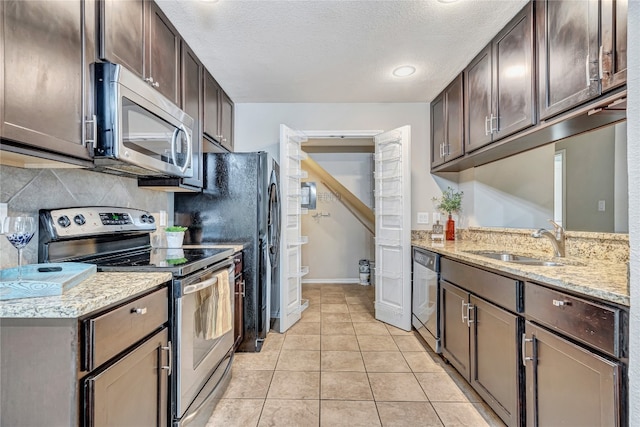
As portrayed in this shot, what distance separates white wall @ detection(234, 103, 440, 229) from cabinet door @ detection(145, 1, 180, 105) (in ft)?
4.35

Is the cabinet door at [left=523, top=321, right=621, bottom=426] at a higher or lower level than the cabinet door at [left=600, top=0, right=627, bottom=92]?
lower

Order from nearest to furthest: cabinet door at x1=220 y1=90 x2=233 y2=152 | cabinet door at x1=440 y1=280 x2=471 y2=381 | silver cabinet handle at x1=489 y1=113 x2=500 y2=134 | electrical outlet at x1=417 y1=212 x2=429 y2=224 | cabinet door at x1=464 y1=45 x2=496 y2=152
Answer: cabinet door at x1=440 y1=280 x2=471 y2=381, silver cabinet handle at x1=489 y1=113 x2=500 y2=134, cabinet door at x1=464 y1=45 x2=496 y2=152, cabinet door at x1=220 y1=90 x2=233 y2=152, electrical outlet at x1=417 y1=212 x2=429 y2=224

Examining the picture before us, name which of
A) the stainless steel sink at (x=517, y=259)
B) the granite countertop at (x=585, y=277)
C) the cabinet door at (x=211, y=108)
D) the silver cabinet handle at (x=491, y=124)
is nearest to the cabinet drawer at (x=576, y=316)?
the granite countertop at (x=585, y=277)

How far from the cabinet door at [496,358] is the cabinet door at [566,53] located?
1.04 metres

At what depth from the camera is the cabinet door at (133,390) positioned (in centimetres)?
93

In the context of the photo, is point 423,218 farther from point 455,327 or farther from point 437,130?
point 455,327

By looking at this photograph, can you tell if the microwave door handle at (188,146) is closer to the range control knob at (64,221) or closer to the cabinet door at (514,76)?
the range control knob at (64,221)

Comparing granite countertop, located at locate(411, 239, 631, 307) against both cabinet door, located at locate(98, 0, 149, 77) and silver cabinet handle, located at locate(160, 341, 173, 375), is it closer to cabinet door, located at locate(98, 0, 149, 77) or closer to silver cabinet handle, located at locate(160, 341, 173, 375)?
silver cabinet handle, located at locate(160, 341, 173, 375)

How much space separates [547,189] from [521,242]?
42 centimetres

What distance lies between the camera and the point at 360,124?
11.0 ft

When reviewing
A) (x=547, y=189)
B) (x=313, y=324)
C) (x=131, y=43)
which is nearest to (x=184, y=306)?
(x=131, y=43)

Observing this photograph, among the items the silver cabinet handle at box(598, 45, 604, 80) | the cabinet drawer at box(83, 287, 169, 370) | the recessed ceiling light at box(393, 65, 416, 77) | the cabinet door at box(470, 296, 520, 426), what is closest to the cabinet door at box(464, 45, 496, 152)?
the recessed ceiling light at box(393, 65, 416, 77)

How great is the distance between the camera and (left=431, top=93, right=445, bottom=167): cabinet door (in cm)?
301

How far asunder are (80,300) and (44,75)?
78cm
